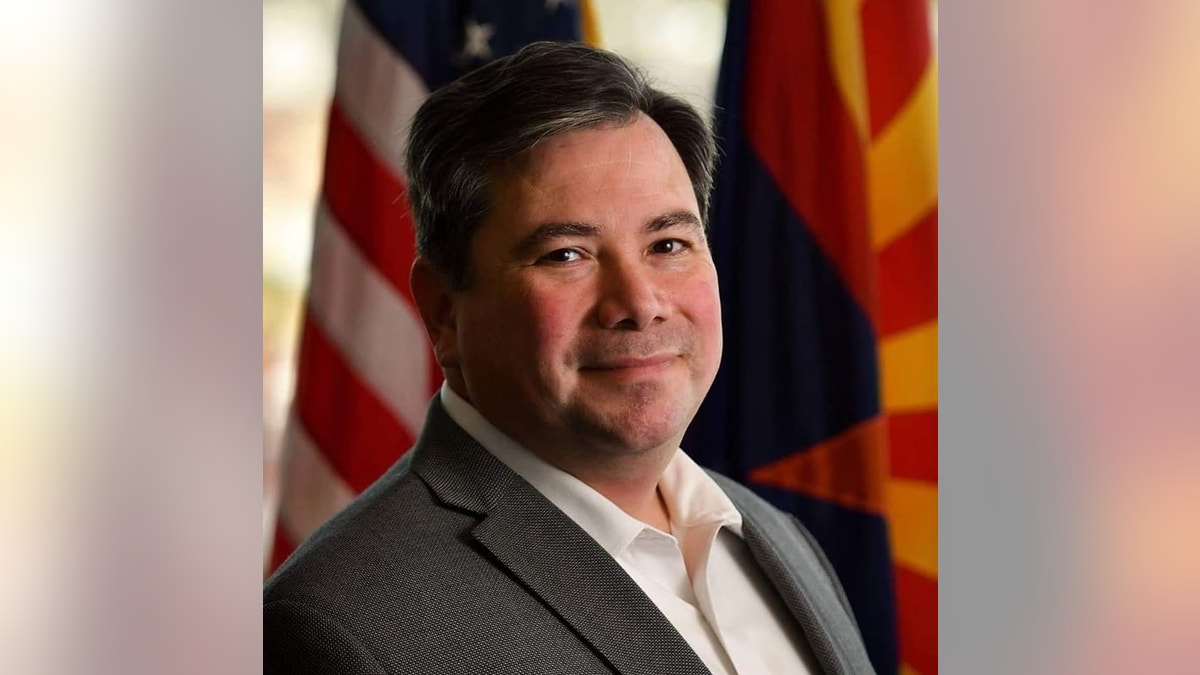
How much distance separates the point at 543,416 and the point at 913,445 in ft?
1.74

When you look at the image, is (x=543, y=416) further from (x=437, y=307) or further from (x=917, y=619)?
(x=917, y=619)

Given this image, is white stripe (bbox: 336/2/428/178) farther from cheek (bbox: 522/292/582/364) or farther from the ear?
cheek (bbox: 522/292/582/364)

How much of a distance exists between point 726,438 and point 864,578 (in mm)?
263

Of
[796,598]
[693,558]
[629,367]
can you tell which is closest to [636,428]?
[629,367]

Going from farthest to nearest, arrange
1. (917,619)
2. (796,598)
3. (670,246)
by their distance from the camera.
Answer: (917,619) < (796,598) < (670,246)

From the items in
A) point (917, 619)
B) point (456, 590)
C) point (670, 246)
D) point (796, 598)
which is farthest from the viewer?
point (917, 619)

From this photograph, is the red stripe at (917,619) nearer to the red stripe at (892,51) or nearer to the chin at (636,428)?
the chin at (636,428)

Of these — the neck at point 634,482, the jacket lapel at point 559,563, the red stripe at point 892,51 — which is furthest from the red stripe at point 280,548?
the red stripe at point 892,51

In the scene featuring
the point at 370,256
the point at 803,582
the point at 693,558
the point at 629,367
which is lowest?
the point at 803,582

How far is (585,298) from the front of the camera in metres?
1.19

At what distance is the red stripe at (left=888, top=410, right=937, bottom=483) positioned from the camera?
150cm
